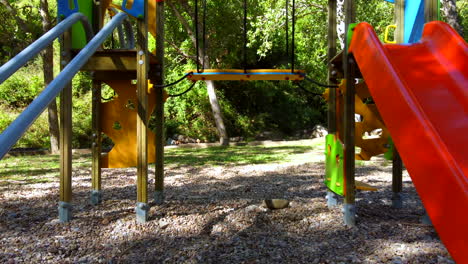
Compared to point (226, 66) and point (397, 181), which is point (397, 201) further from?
point (226, 66)

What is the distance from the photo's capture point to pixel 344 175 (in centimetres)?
292

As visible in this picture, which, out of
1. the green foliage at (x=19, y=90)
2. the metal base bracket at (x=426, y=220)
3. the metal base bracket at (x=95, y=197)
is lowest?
the metal base bracket at (x=426, y=220)

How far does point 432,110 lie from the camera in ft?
7.02

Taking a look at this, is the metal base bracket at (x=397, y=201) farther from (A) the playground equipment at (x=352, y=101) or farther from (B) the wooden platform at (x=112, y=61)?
(B) the wooden platform at (x=112, y=61)

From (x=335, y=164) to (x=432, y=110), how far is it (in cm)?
115

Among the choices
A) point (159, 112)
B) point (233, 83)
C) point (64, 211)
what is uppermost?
point (233, 83)

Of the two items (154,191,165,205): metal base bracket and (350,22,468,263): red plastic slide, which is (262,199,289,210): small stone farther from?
(350,22,468,263): red plastic slide

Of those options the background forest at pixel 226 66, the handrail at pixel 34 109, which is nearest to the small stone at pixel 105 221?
the handrail at pixel 34 109

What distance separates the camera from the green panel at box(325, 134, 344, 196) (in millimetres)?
3016

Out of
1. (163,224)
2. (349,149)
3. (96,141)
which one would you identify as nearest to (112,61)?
(96,141)

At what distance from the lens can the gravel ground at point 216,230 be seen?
7.39 ft

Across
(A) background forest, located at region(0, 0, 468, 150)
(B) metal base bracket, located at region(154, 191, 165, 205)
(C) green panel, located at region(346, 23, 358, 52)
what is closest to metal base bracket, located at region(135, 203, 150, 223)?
(B) metal base bracket, located at region(154, 191, 165, 205)

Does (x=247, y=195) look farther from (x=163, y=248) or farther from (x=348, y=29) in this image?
(x=348, y=29)

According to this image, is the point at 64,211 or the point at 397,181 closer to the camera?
the point at 64,211
